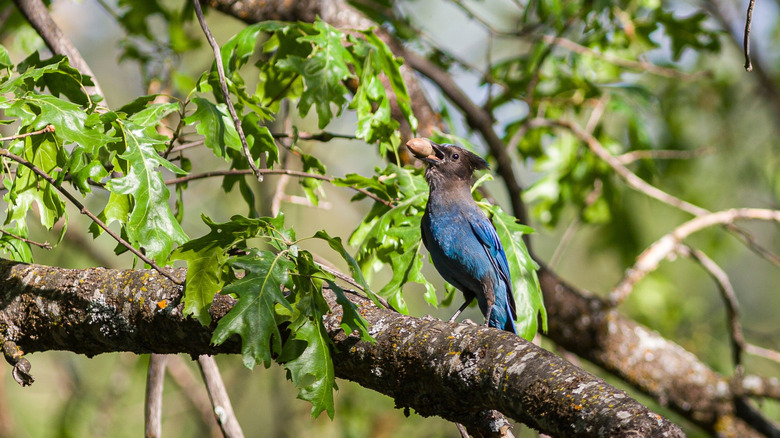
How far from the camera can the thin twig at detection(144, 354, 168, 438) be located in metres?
3.80

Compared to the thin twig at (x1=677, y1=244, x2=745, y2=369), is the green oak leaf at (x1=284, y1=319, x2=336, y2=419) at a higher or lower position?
higher

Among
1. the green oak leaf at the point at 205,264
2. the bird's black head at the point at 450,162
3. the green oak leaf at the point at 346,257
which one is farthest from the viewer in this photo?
the bird's black head at the point at 450,162

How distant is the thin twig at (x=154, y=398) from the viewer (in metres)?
3.80

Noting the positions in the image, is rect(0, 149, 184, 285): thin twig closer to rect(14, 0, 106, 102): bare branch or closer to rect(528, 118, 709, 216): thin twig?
rect(14, 0, 106, 102): bare branch

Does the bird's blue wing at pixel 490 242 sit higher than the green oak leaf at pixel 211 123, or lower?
lower

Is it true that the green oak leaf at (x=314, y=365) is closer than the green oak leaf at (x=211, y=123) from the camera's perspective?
Yes

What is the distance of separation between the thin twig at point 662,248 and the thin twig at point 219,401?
3.10m

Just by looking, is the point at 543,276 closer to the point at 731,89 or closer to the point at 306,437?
the point at 306,437

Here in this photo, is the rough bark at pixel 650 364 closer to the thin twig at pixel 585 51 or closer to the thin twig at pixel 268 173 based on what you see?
the thin twig at pixel 585 51

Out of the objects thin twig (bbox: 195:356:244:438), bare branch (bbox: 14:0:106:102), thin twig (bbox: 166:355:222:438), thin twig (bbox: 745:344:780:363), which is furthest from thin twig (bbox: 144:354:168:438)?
thin twig (bbox: 745:344:780:363)

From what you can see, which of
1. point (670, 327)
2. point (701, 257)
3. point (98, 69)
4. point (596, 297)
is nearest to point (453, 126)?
point (596, 297)

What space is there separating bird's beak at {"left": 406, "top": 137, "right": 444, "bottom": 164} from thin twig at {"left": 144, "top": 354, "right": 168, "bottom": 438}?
5.71 feet

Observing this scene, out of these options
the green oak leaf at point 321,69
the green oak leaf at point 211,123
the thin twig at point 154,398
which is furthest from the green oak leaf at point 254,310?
the thin twig at point 154,398

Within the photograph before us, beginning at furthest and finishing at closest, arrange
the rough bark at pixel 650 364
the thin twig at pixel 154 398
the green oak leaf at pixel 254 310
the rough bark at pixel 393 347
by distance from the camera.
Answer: the rough bark at pixel 650 364, the thin twig at pixel 154 398, the green oak leaf at pixel 254 310, the rough bark at pixel 393 347
